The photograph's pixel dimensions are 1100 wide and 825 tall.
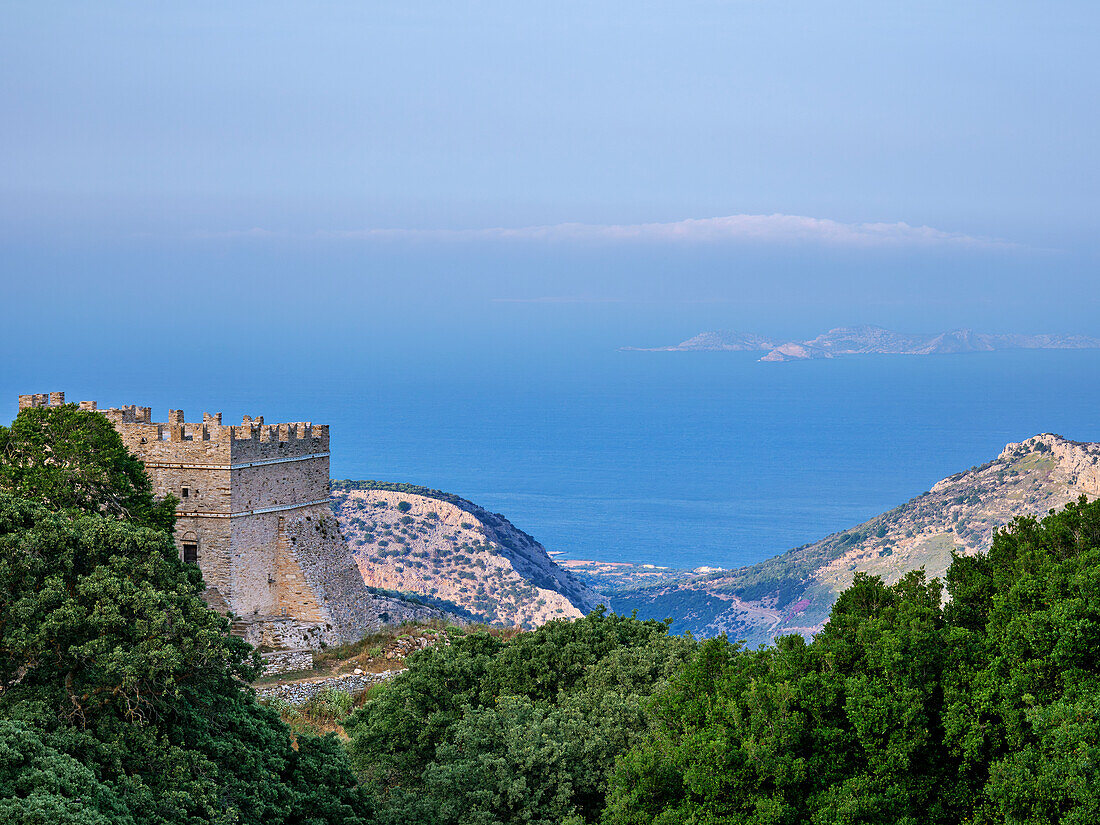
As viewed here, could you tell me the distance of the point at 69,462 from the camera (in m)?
23.3

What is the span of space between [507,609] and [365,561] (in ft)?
26.9

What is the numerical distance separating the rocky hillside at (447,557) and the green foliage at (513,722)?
117 ft

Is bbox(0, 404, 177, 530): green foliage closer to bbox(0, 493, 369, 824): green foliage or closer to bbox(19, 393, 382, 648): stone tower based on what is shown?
bbox(19, 393, 382, 648): stone tower

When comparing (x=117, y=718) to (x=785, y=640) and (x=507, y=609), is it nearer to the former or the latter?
(x=785, y=640)

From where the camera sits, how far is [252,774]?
14.7 meters

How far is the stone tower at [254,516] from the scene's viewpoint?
1056 inches

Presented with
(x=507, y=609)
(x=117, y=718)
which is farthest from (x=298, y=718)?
(x=507, y=609)

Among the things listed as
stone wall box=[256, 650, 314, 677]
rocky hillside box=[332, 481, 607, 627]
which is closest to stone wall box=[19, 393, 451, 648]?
stone wall box=[256, 650, 314, 677]

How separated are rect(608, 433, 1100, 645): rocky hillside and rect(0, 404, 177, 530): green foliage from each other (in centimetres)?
3378

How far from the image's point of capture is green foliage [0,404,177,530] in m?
22.5

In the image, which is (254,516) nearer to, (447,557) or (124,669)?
(124,669)

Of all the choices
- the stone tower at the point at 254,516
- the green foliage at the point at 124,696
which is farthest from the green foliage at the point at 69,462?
the green foliage at the point at 124,696

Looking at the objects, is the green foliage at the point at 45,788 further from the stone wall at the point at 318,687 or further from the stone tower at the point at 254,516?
the stone tower at the point at 254,516

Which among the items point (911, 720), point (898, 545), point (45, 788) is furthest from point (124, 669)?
point (898, 545)
